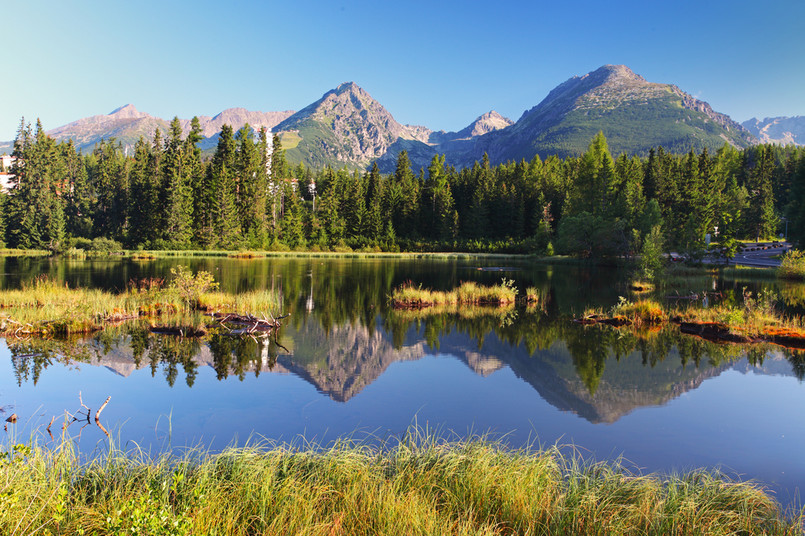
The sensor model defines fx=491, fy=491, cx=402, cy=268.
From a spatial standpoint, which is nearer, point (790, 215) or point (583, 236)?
point (790, 215)

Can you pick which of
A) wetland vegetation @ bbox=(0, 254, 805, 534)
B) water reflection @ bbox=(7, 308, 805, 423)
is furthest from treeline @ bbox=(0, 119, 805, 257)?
water reflection @ bbox=(7, 308, 805, 423)

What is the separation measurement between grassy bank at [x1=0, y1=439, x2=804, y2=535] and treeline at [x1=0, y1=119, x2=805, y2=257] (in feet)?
184

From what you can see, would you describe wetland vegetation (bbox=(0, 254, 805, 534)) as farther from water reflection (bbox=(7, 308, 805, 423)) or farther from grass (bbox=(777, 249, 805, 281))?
grass (bbox=(777, 249, 805, 281))

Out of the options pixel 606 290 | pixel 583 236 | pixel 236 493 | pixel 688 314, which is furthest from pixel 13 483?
pixel 583 236

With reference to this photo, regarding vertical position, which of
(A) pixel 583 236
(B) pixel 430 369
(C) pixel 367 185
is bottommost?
(B) pixel 430 369

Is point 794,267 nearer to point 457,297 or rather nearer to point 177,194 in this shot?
point 457,297

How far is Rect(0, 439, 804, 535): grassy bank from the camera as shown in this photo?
5426mm

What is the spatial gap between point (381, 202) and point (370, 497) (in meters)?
98.1

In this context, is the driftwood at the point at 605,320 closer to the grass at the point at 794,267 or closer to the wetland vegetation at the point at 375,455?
the wetland vegetation at the point at 375,455

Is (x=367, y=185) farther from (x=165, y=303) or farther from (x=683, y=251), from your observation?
(x=165, y=303)

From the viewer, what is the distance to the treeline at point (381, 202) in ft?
244

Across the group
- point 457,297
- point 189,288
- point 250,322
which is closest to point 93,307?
point 189,288

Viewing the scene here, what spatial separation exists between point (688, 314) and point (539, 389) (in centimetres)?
1479

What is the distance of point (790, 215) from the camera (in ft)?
167
